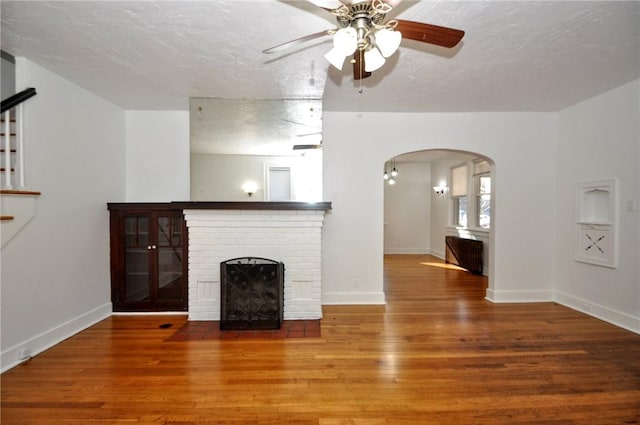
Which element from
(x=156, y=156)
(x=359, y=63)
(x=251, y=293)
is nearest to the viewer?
(x=359, y=63)

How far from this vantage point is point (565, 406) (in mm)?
1935

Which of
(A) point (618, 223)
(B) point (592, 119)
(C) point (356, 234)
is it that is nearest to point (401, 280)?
(C) point (356, 234)

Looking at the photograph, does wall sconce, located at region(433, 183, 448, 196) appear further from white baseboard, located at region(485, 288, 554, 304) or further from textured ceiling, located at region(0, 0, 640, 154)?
textured ceiling, located at region(0, 0, 640, 154)

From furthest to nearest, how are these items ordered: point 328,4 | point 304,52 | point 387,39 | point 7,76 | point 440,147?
point 440,147 → point 7,76 → point 304,52 → point 387,39 → point 328,4

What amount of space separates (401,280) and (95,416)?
4515 mm

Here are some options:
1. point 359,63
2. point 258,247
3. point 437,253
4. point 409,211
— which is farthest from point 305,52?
point 437,253

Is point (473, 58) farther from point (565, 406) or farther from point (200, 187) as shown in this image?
point (200, 187)

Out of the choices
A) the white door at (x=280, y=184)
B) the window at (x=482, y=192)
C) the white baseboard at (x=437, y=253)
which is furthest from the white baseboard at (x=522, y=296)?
the white baseboard at (x=437, y=253)

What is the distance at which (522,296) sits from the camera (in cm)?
401

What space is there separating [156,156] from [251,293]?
2.35m

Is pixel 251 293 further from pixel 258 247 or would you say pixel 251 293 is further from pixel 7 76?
pixel 7 76

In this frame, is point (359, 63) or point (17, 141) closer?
point (359, 63)

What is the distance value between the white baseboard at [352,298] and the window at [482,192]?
141 inches

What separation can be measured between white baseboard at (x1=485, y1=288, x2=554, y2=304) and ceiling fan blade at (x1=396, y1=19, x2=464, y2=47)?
11.9 feet
